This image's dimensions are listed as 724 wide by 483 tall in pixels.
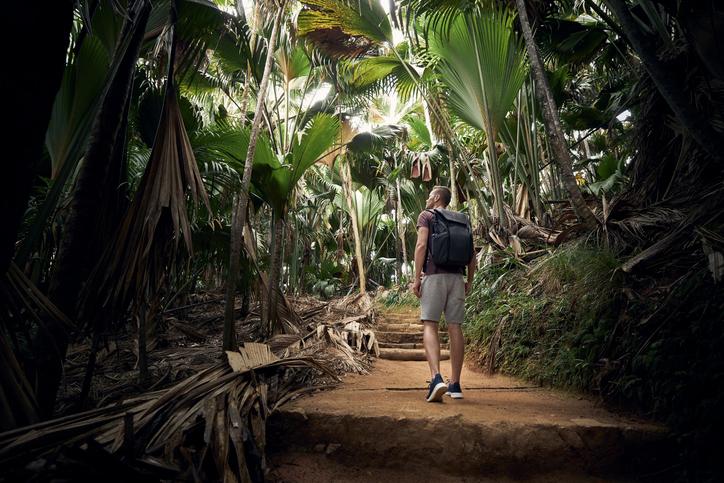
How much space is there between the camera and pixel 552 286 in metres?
3.60

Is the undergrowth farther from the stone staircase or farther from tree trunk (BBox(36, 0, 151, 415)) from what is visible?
tree trunk (BBox(36, 0, 151, 415))

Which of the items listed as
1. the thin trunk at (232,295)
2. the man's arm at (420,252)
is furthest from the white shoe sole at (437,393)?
the thin trunk at (232,295)

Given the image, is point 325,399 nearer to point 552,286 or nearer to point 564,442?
point 564,442

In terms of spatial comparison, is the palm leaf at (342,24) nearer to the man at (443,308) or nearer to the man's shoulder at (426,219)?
the man's shoulder at (426,219)

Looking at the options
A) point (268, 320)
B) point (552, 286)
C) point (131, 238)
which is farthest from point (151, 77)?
point (552, 286)

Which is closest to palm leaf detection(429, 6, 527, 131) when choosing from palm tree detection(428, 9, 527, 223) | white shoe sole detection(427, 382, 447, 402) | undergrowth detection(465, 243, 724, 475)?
palm tree detection(428, 9, 527, 223)

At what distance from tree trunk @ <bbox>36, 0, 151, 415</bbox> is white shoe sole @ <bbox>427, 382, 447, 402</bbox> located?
222cm

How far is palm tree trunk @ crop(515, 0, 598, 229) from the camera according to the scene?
3.61m

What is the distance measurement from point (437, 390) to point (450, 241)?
1.04 m

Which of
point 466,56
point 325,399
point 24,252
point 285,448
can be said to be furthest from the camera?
point 466,56

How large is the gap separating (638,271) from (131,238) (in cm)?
335

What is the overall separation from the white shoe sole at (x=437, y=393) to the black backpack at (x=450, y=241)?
84 cm

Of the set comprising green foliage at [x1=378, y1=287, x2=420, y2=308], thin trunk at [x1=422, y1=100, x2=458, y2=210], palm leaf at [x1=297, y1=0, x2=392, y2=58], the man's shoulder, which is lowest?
green foliage at [x1=378, y1=287, x2=420, y2=308]

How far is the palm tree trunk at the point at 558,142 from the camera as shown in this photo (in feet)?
11.9
